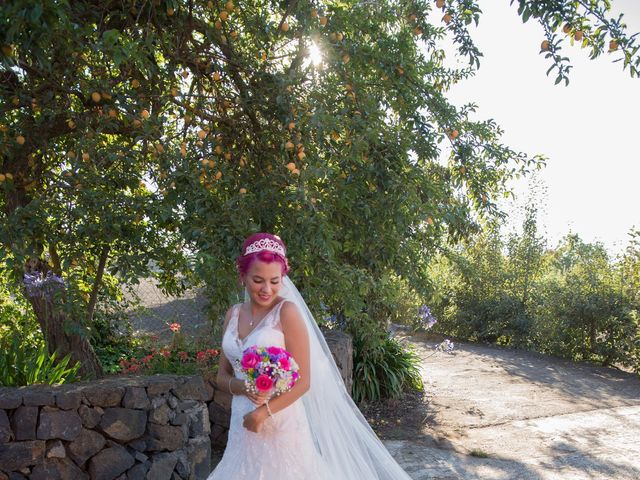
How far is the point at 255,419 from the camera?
326 centimetres

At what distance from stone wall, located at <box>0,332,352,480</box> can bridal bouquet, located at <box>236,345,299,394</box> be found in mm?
2474

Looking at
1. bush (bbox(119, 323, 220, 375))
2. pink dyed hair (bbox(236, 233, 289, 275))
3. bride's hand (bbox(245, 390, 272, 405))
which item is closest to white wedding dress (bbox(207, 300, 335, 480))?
bride's hand (bbox(245, 390, 272, 405))

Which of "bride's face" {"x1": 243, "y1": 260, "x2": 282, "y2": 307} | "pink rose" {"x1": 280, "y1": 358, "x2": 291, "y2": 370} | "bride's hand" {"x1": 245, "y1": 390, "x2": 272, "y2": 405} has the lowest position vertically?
"bride's hand" {"x1": 245, "y1": 390, "x2": 272, "y2": 405}

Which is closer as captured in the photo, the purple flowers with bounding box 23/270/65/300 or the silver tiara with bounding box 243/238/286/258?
the silver tiara with bounding box 243/238/286/258

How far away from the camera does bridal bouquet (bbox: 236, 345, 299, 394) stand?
3.11 m

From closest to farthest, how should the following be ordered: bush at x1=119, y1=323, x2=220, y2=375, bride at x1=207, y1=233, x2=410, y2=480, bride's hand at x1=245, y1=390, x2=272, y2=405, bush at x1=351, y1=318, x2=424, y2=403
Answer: bride's hand at x1=245, y1=390, x2=272, y2=405
bride at x1=207, y1=233, x2=410, y2=480
bush at x1=119, y1=323, x2=220, y2=375
bush at x1=351, y1=318, x2=424, y2=403

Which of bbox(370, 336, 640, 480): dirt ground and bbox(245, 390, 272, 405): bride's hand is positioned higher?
bbox(245, 390, 272, 405): bride's hand

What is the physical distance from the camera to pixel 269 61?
20.8ft

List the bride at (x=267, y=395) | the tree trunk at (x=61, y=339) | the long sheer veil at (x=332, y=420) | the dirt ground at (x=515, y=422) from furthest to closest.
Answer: the tree trunk at (x=61, y=339), the dirt ground at (x=515, y=422), the long sheer veil at (x=332, y=420), the bride at (x=267, y=395)

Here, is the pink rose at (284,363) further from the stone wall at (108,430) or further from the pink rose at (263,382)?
the stone wall at (108,430)

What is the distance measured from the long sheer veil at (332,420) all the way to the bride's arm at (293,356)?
0.33 metres

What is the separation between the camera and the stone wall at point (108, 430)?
16.2 ft

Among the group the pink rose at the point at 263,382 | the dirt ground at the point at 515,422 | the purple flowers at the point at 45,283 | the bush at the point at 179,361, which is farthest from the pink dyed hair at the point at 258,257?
the bush at the point at 179,361

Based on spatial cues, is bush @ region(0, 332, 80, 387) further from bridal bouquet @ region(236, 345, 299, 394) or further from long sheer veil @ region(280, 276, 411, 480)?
bridal bouquet @ region(236, 345, 299, 394)
